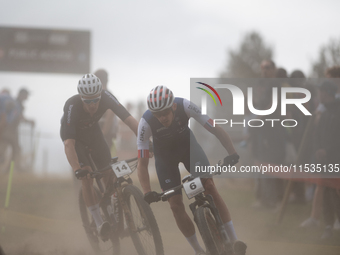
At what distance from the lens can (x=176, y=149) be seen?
169 inches

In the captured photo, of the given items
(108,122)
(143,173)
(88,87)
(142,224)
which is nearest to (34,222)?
(108,122)

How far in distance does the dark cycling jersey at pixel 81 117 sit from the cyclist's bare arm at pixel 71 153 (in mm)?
62

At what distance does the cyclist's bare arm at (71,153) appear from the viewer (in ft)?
14.9

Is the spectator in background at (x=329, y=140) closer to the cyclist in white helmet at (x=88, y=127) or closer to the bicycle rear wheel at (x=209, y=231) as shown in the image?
the bicycle rear wheel at (x=209, y=231)

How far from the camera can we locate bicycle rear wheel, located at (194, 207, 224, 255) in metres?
3.61

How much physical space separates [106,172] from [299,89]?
3602mm

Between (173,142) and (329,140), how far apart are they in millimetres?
2547

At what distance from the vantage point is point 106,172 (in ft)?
16.3

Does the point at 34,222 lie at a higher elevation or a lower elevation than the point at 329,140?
lower

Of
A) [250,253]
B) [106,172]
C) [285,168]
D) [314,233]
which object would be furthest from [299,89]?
[106,172]

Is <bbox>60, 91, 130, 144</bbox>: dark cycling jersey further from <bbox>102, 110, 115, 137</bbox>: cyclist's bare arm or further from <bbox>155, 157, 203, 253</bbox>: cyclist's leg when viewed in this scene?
<bbox>102, 110, 115, 137</bbox>: cyclist's bare arm

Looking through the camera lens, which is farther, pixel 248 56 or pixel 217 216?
pixel 248 56

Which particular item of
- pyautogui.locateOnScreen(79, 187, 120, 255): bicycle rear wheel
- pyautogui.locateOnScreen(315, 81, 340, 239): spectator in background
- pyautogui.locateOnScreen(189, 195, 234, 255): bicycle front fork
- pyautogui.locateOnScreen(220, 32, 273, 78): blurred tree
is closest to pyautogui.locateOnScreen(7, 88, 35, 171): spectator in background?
pyautogui.locateOnScreen(79, 187, 120, 255): bicycle rear wheel

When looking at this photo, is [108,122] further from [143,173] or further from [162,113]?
[162,113]
